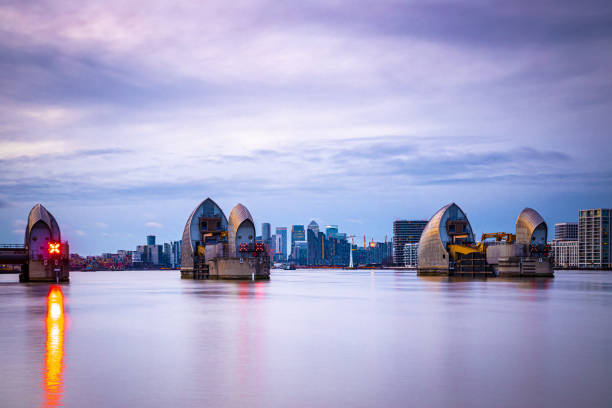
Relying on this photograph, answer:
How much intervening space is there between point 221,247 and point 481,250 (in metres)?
50.9

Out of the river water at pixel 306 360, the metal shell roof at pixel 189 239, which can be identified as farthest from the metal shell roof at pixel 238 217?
the river water at pixel 306 360

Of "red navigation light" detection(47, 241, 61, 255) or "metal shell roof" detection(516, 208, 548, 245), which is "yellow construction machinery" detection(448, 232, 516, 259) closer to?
"metal shell roof" detection(516, 208, 548, 245)

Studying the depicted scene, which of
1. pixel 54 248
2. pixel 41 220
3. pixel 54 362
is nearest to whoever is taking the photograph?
pixel 54 362

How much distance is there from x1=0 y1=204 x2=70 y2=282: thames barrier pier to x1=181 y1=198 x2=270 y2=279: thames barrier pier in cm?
2340

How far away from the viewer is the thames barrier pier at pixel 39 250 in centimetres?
8962

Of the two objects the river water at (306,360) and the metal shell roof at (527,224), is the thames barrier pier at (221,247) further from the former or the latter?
the river water at (306,360)

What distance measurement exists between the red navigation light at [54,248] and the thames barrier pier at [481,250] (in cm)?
6970

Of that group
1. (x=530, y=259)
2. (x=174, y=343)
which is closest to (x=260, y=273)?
(x=530, y=259)

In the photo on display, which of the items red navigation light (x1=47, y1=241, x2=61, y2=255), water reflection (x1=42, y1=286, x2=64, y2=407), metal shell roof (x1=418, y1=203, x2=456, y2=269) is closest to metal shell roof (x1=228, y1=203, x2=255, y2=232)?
red navigation light (x1=47, y1=241, x2=61, y2=255)

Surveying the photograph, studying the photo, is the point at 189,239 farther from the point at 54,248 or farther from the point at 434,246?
the point at 434,246

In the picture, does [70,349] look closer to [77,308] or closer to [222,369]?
[222,369]

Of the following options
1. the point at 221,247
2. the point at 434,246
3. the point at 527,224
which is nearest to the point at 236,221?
the point at 221,247

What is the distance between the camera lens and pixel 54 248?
90.4 m

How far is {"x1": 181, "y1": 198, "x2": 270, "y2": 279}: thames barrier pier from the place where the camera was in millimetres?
96188
